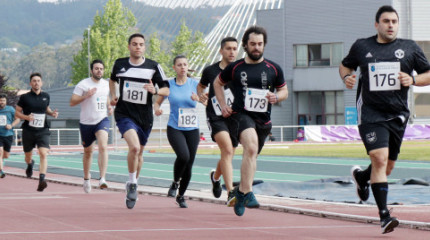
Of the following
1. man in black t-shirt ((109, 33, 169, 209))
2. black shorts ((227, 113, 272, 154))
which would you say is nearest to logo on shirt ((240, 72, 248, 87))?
black shorts ((227, 113, 272, 154))

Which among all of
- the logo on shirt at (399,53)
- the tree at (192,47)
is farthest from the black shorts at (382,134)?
the tree at (192,47)

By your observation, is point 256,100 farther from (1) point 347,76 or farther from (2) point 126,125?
(2) point 126,125

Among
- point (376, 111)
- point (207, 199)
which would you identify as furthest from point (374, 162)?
point (207, 199)

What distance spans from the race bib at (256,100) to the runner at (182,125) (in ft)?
7.19

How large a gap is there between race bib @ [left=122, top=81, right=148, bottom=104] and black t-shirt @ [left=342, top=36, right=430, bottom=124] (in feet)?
12.6

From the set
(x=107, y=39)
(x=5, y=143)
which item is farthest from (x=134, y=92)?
(x=107, y=39)

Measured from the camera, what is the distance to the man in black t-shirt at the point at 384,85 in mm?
8781

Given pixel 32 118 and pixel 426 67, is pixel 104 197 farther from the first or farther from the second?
pixel 426 67

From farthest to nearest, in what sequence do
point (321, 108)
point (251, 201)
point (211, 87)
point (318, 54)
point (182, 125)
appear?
point (321, 108) < point (318, 54) < point (182, 125) < point (211, 87) < point (251, 201)

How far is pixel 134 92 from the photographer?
1195cm

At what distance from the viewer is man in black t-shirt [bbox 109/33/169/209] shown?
1192 cm

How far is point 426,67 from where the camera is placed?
29.6 feet

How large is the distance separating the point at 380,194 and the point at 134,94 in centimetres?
439

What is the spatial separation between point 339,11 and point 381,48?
54.2 meters
